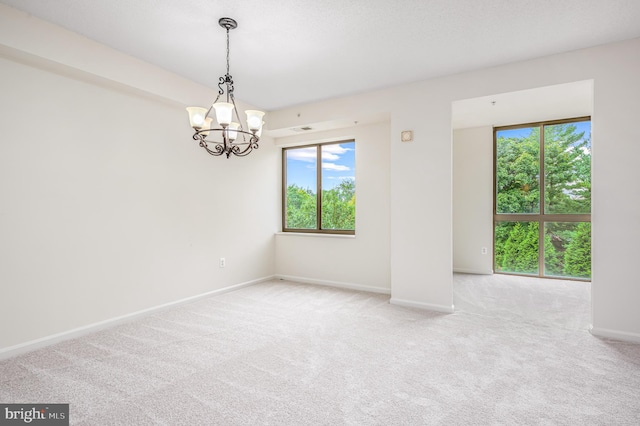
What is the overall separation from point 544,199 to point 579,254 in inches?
37.3

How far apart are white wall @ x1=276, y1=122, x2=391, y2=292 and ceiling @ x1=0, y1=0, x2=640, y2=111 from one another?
3.90 ft

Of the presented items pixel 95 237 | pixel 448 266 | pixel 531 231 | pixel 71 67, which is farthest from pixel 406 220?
pixel 71 67

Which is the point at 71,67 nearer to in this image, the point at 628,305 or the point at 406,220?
the point at 406,220

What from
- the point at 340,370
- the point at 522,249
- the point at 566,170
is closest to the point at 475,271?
the point at 522,249

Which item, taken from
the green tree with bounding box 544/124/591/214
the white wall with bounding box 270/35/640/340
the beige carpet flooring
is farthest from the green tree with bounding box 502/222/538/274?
the white wall with bounding box 270/35/640/340

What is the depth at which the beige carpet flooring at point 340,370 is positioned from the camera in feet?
6.22

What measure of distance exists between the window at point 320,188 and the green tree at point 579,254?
3.34m

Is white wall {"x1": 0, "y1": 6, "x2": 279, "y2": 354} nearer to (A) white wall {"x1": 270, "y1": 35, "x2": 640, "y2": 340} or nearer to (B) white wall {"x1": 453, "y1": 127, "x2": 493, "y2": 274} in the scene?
(A) white wall {"x1": 270, "y1": 35, "x2": 640, "y2": 340}

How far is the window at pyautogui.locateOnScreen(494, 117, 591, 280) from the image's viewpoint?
4.95 meters

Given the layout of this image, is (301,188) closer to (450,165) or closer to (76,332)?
(450,165)

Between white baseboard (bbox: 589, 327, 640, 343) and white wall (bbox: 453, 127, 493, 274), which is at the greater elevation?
white wall (bbox: 453, 127, 493, 274)

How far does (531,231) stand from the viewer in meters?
5.30

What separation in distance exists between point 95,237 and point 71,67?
5.04 ft

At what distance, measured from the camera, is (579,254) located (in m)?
4.96
